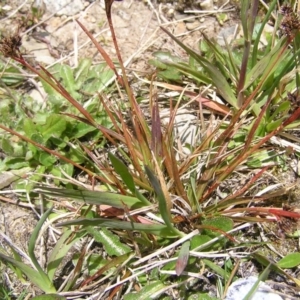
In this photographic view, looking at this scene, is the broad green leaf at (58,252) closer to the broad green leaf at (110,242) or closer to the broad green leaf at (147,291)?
the broad green leaf at (110,242)

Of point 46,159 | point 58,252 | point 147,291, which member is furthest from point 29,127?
point 147,291

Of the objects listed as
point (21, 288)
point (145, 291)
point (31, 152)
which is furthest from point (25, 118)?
point (145, 291)

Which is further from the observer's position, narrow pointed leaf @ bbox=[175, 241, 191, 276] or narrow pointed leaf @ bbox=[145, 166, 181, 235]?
narrow pointed leaf @ bbox=[175, 241, 191, 276]

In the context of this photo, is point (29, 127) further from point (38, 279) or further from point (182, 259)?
point (182, 259)

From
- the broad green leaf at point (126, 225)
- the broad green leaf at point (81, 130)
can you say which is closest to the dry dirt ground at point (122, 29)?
the broad green leaf at point (81, 130)

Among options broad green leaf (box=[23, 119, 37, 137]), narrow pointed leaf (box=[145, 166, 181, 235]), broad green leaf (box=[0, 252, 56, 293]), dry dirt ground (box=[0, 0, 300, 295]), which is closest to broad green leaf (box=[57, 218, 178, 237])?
narrow pointed leaf (box=[145, 166, 181, 235])

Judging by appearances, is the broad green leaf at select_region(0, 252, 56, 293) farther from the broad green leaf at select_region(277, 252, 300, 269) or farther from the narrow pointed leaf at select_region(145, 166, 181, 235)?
the broad green leaf at select_region(277, 252, 300, 269)

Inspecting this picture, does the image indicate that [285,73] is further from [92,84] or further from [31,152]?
[31,152]
